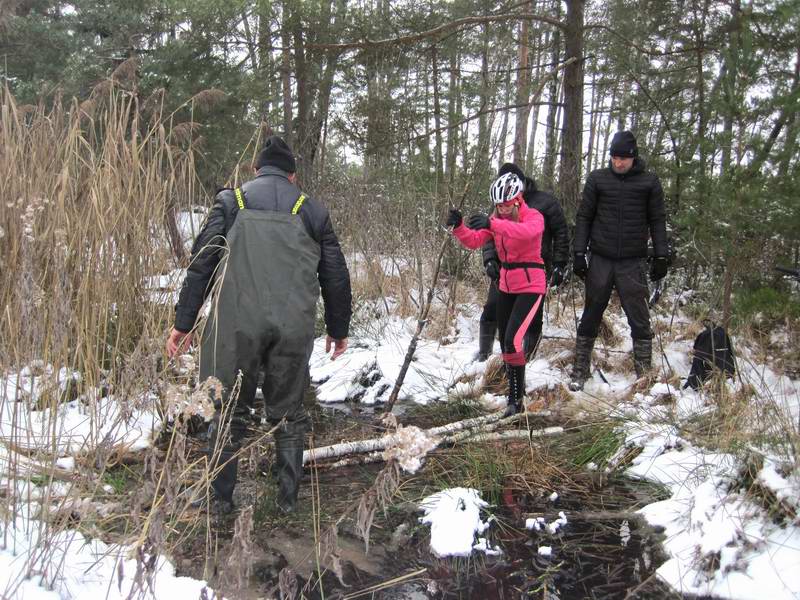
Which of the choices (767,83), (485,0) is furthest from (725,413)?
(485,0)

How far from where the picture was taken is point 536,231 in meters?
4.41

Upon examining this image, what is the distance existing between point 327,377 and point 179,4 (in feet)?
20.2

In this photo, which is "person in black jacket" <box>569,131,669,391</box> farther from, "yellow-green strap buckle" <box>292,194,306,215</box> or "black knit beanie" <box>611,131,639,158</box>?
"yellow-green strap buckle" <box>292,194,306,215</box>

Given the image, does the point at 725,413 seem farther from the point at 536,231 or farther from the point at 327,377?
the point at 327,377

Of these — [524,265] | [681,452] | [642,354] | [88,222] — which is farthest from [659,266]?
[88,222]

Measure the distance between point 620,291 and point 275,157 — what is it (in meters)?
3.01

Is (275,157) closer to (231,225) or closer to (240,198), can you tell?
(240,198)

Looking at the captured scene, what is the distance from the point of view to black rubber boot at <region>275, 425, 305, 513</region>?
3076 millimetres

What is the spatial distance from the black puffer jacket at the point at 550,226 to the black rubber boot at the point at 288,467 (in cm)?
271

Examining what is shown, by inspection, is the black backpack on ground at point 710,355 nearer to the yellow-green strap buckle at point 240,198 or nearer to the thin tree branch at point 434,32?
the yellow-green strap buckle at point 240,198

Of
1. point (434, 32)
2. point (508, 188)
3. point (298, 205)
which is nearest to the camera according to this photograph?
point (298, 205)

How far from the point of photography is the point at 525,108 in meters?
7.69

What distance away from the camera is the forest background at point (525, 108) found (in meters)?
4.17

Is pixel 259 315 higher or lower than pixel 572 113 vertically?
lower
